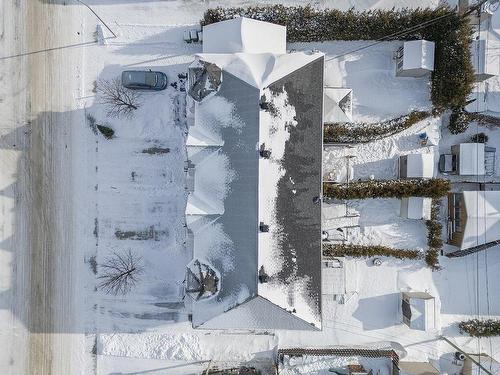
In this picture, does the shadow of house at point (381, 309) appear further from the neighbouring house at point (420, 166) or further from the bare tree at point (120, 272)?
the bare tree at point (120, 272)

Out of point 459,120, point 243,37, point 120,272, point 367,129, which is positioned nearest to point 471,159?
point 459,120

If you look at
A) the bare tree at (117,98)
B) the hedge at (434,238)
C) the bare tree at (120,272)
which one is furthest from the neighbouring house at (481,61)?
the bare tree at (120,272)

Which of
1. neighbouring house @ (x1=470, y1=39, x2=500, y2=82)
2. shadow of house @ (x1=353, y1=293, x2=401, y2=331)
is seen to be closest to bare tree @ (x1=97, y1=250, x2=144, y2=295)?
shadow of house @ (x1=353, y1=293, x2=401, y2=331)

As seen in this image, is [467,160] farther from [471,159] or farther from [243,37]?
[243,37]

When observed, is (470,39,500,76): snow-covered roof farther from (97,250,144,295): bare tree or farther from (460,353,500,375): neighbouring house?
(97,250,144,295): bare tree

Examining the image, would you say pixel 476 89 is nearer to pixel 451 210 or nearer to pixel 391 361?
pixel 451 210
